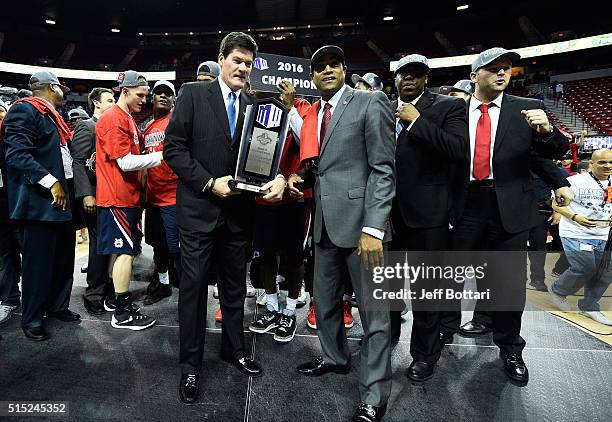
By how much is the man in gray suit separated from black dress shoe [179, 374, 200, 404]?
2.71ft

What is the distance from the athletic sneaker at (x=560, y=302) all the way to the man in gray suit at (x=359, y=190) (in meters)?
2.81

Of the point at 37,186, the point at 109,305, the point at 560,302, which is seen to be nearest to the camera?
the point at 37,186

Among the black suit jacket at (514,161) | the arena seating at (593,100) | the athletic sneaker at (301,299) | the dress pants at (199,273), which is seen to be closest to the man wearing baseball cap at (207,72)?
the dress pants at (199,273)

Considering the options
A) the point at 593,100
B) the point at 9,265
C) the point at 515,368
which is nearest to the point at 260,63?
the point at 9,265

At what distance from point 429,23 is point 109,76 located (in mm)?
21317

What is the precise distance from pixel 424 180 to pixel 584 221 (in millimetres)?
2476

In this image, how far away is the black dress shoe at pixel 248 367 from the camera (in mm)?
2016

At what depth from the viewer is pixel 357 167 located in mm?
1676

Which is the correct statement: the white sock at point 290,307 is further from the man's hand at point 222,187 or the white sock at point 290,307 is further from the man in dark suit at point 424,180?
the man's hand at point 222,187

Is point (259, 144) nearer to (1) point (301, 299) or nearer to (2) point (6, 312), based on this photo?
(1) point (301, 299)

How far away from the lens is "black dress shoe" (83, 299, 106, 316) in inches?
111

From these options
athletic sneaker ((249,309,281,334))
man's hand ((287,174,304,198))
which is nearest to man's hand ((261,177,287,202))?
man's hand ((287,174,304,198))

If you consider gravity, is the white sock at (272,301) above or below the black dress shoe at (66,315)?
above

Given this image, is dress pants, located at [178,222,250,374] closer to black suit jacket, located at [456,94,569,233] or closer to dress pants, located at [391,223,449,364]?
dress pants, located at [391,223,449,364]
